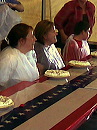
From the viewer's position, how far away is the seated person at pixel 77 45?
12.5 feet

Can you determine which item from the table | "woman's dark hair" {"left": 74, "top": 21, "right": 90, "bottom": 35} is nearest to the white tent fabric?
"woman's dark hair" {"left": 74, "top": 21, "right": 90, "bottom": 35}

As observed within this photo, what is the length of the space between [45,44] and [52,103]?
1604 mm

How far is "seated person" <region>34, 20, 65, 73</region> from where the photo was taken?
3410 mm

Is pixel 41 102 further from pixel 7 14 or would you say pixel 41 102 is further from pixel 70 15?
pixel 70 15

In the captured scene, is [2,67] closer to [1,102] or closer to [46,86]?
[46,86]

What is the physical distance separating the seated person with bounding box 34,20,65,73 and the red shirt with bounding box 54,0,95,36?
1102 millimetres

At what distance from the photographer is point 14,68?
8.79 feet

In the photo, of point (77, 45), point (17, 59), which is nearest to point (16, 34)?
point (17, 59)

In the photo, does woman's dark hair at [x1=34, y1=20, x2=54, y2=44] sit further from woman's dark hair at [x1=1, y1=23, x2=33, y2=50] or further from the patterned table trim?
the patterned table trim

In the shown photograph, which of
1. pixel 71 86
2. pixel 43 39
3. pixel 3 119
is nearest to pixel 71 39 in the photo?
pixel 43 39

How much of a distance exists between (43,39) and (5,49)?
755mm

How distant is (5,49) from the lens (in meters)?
2.75

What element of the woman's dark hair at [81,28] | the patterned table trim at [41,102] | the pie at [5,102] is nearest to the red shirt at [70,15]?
the woman's dark hair at [81,28]

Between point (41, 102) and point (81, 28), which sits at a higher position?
point (81, 28)
